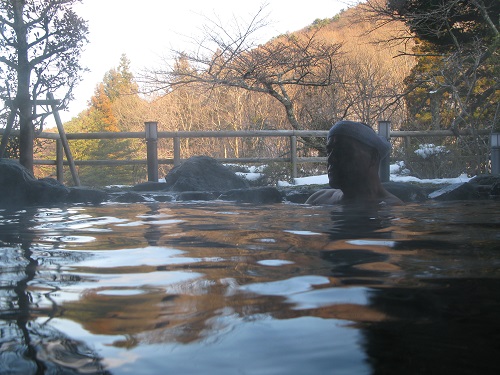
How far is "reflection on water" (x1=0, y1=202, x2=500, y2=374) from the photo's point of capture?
90 cm

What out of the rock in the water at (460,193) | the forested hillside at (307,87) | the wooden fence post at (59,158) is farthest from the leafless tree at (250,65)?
the rock in the water at (460,193)

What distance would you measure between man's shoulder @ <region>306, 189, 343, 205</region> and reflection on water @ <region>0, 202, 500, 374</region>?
2.00 metres

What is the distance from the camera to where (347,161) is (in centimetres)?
432

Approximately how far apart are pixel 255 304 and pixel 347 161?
3185 millimetres

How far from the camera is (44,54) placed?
8.42 m

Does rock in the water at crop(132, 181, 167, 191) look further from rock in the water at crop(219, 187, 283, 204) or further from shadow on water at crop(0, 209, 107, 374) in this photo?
shadow on water at crop(0, 209, 107, 374)

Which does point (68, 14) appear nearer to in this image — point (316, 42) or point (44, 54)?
point (44, 54)

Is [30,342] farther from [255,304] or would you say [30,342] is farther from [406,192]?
[406,192]

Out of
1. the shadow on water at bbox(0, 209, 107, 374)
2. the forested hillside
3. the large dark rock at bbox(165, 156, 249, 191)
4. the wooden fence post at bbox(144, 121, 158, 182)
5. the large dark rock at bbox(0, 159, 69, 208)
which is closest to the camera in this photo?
the shadow on water at bbox(0, 209, 107, 374)

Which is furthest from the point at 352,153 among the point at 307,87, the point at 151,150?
the point at 307,87

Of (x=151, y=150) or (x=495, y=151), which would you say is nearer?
(x=495, y=151)

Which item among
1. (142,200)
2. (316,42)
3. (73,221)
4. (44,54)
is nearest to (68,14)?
(44,54)

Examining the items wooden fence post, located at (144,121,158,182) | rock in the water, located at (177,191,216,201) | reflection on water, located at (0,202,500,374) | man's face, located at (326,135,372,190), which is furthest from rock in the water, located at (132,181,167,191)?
reflection on water, located at (0,202,500,374)

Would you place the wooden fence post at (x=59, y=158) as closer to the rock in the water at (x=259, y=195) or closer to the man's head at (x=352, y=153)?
the rock in the water at (x=259, y=195)
